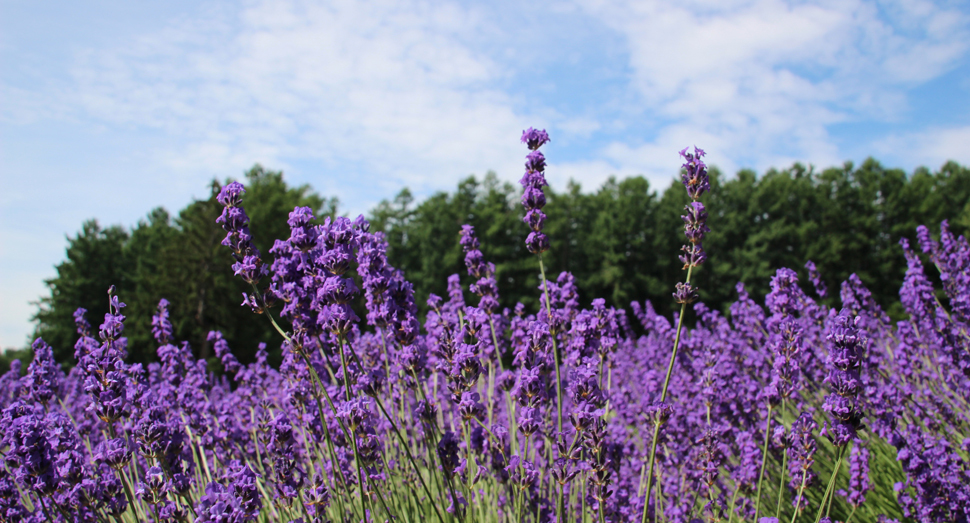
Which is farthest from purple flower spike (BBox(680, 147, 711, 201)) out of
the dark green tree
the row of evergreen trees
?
the row of evergreen trees

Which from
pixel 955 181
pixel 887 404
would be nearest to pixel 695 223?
pixel 887 404

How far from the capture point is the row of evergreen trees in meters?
24.2

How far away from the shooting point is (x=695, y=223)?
2.07m

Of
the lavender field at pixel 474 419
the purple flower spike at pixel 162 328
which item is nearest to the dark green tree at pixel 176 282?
the purple flower spike at pixel 162 328

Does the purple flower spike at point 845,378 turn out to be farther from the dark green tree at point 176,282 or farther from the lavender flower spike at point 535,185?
the dark green tree at point 176,282

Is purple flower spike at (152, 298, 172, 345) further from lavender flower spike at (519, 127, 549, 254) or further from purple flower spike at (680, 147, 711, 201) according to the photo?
purple flower spike at (680, 147, 711, 201)

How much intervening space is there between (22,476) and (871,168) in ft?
127

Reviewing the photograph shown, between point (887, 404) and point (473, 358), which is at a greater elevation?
point (473, 358)

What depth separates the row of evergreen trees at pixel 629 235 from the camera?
79.6 feet

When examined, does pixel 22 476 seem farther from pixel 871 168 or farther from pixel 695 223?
pixel 871 168

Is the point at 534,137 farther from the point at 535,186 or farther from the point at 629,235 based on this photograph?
the point at 629,235

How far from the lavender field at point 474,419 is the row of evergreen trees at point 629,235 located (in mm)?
20320

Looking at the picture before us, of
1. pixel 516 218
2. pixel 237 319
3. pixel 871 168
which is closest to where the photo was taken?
pixel 237 319

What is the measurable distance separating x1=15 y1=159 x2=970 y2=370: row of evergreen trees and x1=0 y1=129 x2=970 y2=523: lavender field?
20320 mm
